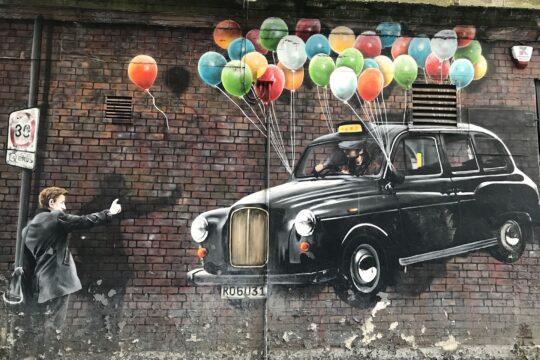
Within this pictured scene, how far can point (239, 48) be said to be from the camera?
20.3 ft

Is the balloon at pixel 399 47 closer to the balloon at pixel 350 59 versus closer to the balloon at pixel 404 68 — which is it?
the balloon at pixel 404 68

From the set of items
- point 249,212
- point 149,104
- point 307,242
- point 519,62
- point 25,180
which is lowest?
point 307,242

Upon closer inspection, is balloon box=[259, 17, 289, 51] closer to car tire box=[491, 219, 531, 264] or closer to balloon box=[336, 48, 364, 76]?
balloon box=[336, 48, 364, 76]

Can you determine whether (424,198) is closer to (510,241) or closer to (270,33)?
(510,241)

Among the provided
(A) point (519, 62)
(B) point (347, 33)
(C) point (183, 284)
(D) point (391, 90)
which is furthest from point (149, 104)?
(A) point (519, 62)

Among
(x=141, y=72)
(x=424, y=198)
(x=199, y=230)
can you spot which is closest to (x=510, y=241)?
(x=424, y=198)

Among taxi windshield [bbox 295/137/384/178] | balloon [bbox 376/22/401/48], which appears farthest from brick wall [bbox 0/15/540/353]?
balloon [bbox 376/22/401/48]

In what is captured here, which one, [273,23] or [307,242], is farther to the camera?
[273,23]

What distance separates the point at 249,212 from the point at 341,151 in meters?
1.52

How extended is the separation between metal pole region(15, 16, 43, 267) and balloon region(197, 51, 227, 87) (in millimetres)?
2173

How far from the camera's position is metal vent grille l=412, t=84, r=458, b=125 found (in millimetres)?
6363

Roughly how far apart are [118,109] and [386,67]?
148 inches

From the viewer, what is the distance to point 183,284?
5910 millimetres

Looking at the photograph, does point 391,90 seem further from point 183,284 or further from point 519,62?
point 183,284
